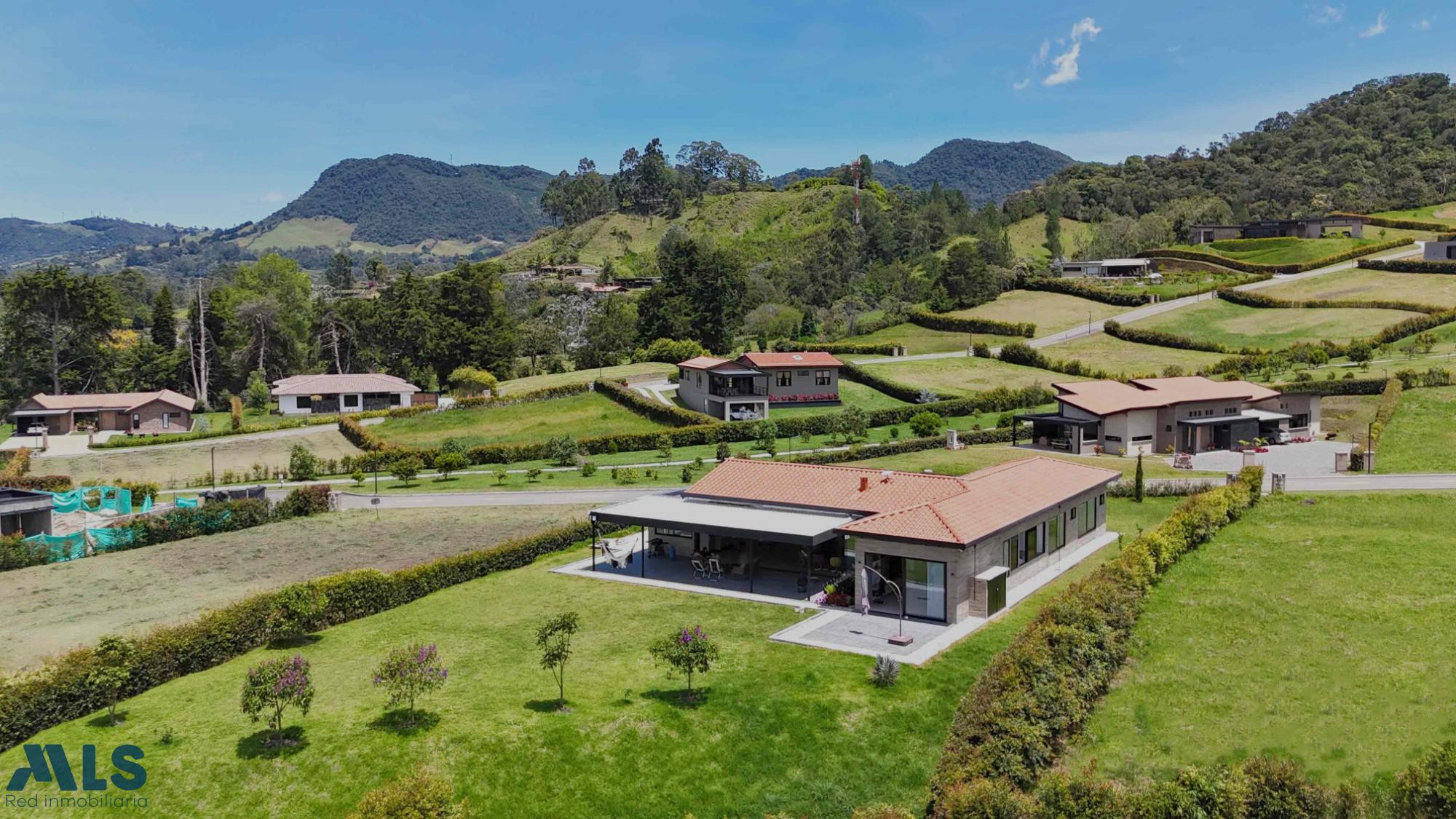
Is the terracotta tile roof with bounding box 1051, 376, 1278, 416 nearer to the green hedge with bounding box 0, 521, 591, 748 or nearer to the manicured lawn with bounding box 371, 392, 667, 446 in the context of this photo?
the manicured lawn with bounding box 371, 392, 667, 446

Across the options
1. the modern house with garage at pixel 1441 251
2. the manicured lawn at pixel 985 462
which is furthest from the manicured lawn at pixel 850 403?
the modern house with garage at pixel 1441 251

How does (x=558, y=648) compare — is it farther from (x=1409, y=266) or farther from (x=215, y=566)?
(x=1409, y=266)

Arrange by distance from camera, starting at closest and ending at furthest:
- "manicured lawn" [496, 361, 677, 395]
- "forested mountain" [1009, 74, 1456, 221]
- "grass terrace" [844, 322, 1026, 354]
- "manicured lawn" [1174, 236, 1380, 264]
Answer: "manicured lawn" [496, 361, 677, 395] → "grass terrace" [844, 322, 1026, 354] → "manicured lawn" [1174, 236, 1380, 264] → "forested mountain" [1009, 74, 1456, 221]

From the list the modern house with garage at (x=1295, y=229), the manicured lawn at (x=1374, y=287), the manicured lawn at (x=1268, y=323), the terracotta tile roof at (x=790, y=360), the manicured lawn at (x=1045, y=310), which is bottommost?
the terracotta tile roof at (x=790, y=360)

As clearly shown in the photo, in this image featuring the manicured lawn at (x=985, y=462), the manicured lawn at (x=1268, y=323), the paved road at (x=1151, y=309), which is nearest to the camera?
the manicured lawn at (x=985, y=462)

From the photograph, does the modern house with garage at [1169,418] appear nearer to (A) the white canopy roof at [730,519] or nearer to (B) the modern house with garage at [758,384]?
(B) the modern house with garage at [758,384]

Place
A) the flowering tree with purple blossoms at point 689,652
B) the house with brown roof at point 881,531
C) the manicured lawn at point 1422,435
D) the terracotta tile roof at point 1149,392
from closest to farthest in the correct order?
the flowering tree with purple blossoms at point 689,652, the house with brown roof at point 881,531, the manicured lawn at point 1422,435, the terracotta tile roof at point 1149,392

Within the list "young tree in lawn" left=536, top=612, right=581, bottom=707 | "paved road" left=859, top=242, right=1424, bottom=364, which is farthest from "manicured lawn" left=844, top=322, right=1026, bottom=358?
"young tree in lawn" left=536, top=612, right=581, bottom=707
